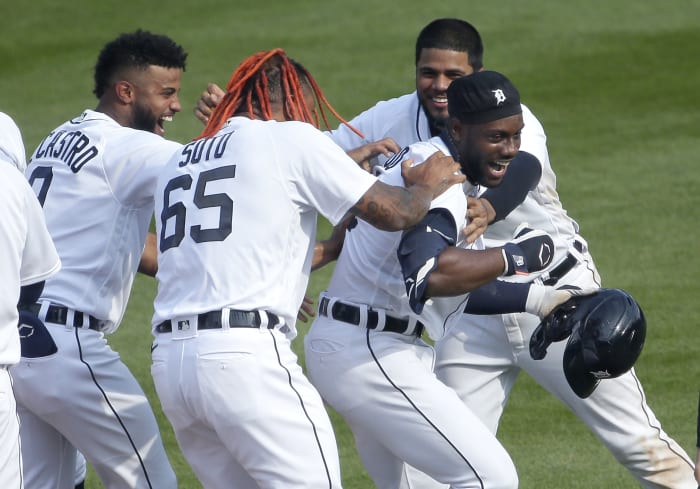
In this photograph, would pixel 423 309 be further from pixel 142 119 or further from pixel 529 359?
pixel 142 119

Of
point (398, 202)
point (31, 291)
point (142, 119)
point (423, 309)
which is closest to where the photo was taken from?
point (398, 202)

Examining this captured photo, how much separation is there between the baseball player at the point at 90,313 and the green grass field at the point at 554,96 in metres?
1.73

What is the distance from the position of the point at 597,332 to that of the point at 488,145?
90 centimetres

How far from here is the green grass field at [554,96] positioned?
854 centimetres

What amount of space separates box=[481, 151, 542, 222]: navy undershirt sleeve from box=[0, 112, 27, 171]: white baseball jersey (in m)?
1.97

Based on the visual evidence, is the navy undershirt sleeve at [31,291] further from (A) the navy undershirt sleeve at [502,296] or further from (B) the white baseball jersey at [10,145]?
(A) the navy undershirt sleeve at [502,296]

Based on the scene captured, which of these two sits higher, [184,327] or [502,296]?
[184,327]

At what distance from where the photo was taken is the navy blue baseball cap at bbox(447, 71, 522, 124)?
538 centimetres

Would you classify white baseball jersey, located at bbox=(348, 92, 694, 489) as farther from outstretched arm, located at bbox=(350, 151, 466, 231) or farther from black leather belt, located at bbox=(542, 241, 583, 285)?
outstretched arm, located at bbox=(350, 151, 466, 231)

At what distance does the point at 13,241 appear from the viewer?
4.54 meters

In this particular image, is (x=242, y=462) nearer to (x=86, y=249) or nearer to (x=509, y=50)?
(x=86, y=249)

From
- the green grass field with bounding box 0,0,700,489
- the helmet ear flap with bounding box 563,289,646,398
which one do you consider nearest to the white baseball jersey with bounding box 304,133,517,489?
the helmet ear flap with bounding box 563,289,646,398

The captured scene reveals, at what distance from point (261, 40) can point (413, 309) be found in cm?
1507

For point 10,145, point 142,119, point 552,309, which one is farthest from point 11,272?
point 552,309
